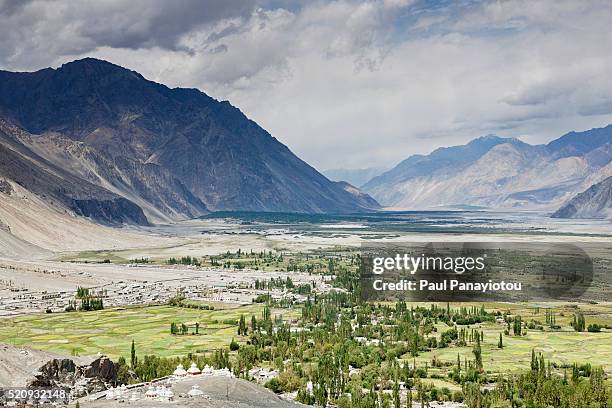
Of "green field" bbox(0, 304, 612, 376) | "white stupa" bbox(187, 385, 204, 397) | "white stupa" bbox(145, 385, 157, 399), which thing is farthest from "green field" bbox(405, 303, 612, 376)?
"white stupa" bbox(145, 385, 157, 399)

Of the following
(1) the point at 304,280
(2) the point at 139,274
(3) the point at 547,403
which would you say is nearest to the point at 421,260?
(1) the point at 304,280

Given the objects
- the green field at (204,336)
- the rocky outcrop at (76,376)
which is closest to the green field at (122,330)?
the green field at (204,336)

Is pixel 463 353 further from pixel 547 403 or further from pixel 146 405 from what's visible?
pixel 146 405

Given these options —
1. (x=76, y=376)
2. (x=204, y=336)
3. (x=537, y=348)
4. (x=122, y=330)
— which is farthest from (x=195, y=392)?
(x=122, y=330)

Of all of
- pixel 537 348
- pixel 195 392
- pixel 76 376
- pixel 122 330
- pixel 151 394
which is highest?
pixel 151 394

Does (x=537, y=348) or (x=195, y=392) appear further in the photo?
(x=537, y=348)

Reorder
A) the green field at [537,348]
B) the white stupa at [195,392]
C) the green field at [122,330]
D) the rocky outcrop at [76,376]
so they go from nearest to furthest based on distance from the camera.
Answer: the white stupa at [195,392]
the rocky outcrop at [76,376]
the green field at [537,348]
the green field at [122,330]

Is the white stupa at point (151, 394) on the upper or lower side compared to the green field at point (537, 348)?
upper

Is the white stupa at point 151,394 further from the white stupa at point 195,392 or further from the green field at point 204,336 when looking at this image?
the green field at point 204,336

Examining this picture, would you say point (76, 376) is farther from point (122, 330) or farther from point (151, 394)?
point (122, 330)
